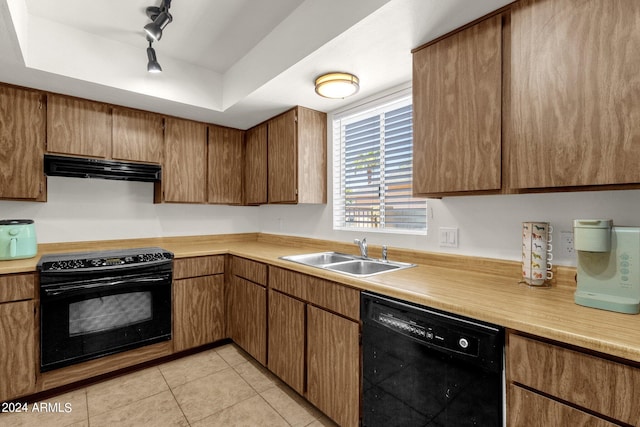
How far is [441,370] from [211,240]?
2886mm

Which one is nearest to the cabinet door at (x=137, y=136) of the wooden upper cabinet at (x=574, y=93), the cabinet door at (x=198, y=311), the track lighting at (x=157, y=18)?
the track lighting at (x=157, y=18)

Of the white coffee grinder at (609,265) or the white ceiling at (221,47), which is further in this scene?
the white ceiling at (221,47)

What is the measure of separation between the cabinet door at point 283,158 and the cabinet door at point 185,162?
0.73 meters

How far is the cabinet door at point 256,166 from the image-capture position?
314 cm

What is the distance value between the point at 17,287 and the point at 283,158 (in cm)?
209

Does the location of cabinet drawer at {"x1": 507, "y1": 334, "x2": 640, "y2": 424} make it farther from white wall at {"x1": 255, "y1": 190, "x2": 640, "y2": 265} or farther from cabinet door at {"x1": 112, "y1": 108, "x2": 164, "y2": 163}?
cabinet door at {"x1": 112, "y1": 108, "x2": 164, "y2": 163}

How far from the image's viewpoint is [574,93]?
1190 mm

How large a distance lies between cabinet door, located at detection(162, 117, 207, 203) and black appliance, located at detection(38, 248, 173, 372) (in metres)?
0.66

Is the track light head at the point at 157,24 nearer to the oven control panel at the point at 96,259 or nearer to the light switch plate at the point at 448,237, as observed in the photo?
the oven control panel at the point at 96,259

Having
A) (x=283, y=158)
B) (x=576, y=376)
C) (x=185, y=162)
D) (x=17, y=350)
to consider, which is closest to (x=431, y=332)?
(x=576, y=376)

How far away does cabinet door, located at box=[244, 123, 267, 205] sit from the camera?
314 centimetres

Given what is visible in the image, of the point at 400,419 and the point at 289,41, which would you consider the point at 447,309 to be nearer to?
the point at 400,419

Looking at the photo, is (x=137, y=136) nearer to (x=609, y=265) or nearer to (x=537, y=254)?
(x=537, y=254)

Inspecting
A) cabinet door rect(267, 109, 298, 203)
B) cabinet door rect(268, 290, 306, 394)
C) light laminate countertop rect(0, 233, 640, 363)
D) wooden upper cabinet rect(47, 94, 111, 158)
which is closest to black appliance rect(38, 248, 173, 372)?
light laminate countertop rect(0, 233, 640, 363)
